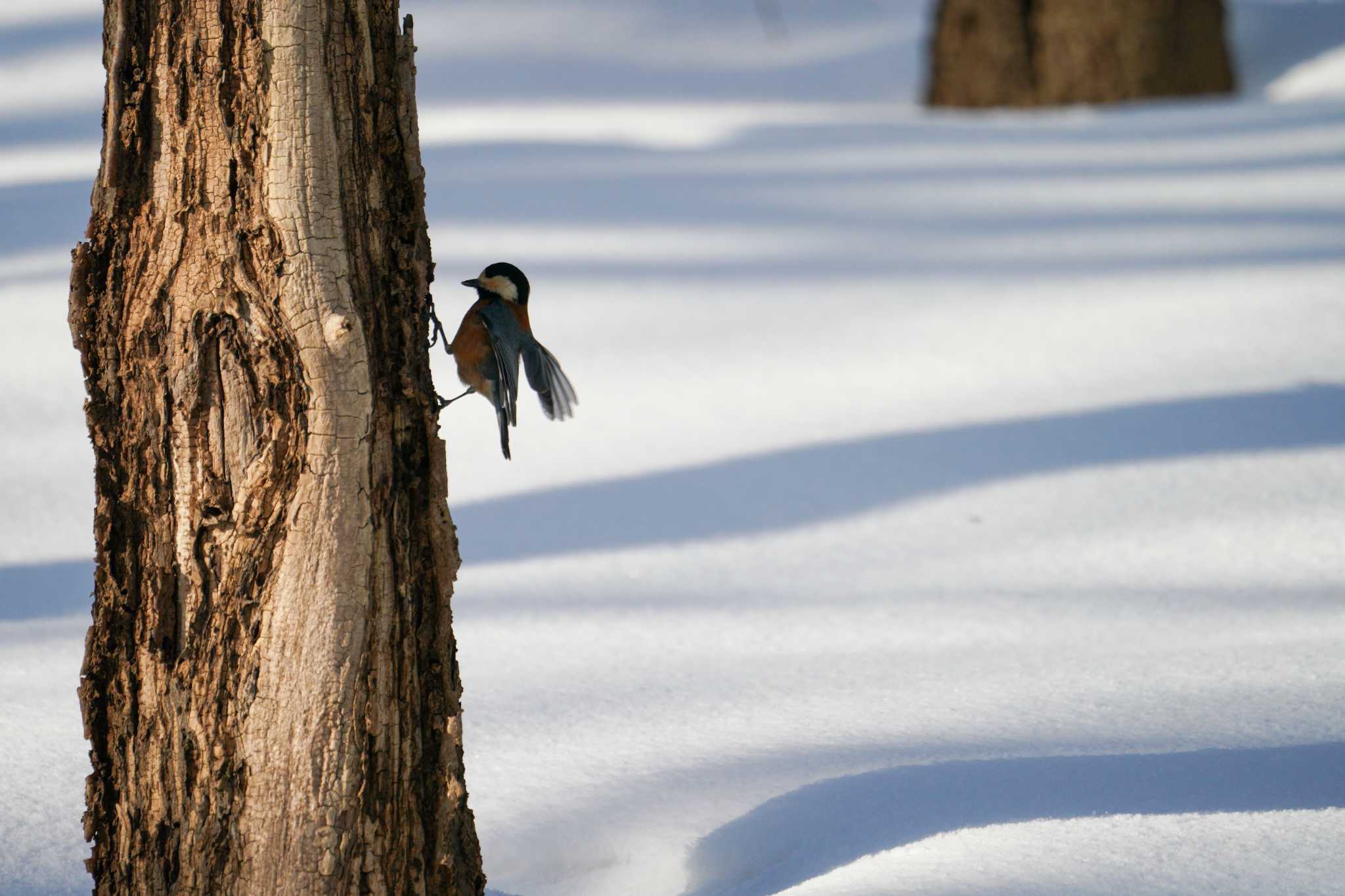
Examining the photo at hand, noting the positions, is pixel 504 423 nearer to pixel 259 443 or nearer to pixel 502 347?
pixel 502 347

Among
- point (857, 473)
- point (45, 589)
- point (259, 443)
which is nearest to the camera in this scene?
point (259, 443)

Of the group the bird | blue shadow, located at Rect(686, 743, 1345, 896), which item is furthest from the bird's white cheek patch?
blue shadow, located at Rect(686, 743, 1345, 896)

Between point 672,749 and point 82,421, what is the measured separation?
239 centimetres

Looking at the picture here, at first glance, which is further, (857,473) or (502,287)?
(857,473)

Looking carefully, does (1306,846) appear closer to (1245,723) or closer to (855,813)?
(1245,723)

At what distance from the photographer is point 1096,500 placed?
10.8 feet

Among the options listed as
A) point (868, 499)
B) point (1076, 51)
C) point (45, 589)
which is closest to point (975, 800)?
point (868, 499)

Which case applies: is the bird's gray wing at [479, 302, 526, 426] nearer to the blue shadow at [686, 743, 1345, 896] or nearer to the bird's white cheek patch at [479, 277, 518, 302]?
the bird's white cheek patch at [479, 277, 518, 302]

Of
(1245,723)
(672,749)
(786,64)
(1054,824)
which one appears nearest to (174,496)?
(672,749)

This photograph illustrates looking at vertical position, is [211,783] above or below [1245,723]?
below

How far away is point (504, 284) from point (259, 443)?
1.98 feet

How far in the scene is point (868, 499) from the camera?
342 centimetres

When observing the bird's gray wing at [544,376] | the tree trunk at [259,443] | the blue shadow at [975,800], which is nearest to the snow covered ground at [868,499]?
the blue shadow at [975,800]

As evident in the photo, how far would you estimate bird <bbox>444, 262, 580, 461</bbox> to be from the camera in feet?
6.41
